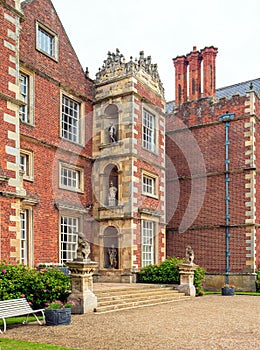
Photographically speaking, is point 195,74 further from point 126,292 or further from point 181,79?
point 126,292

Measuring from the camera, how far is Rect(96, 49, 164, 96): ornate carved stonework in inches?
830

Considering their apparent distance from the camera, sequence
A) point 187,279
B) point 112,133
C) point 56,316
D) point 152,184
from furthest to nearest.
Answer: point 152,184
point 112,133
point 187,279
point 56,316

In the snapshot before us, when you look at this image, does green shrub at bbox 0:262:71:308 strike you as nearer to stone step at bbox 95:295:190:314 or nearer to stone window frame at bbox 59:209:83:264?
stone step at bbox 95:295:190:314

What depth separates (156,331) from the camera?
9.81 metres

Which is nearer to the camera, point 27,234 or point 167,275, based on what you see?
point 27,234

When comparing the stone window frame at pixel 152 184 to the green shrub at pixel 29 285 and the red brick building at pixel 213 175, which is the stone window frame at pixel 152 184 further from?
the green shrub at pixel 29 285

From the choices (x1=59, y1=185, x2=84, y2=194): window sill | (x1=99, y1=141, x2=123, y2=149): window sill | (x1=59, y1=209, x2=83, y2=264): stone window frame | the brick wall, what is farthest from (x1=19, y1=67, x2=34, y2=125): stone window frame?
the brick wall

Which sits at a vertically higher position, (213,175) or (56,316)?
(213,175)

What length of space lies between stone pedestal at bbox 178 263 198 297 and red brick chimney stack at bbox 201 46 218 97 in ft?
38.7

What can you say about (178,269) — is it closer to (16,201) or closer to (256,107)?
(16,201)

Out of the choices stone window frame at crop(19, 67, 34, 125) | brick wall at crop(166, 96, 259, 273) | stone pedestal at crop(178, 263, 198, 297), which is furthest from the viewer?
brick wall at crop(166, 96, 259, 273)

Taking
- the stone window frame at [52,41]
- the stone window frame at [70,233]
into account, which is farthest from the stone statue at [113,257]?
the stone window frame at [52,41]

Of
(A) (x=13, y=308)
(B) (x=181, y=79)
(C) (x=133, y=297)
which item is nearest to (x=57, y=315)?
(A) (x=13, y=308)

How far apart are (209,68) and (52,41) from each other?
10.4 m
